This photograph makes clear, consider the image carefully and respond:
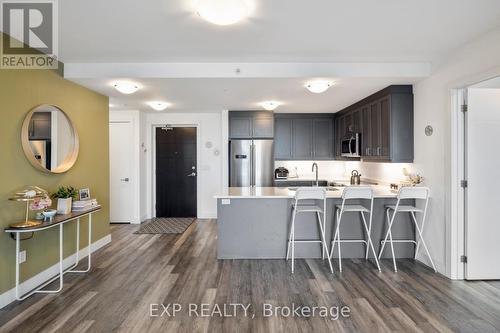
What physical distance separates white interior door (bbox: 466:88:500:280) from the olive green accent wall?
469 centimetres

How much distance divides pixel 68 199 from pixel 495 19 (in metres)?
4.52

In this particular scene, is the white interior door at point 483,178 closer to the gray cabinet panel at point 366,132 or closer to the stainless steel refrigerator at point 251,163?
the gray cabinet panel at point 366,132

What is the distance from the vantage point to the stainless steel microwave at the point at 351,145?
4809 millimetres

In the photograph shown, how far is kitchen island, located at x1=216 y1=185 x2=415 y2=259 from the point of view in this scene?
3820 millimetres

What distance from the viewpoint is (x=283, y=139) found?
607 cm

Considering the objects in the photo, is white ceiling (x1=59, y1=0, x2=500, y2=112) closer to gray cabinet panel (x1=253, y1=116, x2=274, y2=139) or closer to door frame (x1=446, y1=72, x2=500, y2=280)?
door frame (x1=446, y1=72, x2=500, y2=280)

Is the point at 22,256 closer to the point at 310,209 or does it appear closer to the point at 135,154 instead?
the point at 310,209

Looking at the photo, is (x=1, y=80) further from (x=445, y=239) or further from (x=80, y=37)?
(x=445, y=239)

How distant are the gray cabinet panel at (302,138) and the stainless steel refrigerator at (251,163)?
0.63m

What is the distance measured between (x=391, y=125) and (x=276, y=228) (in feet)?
6.90

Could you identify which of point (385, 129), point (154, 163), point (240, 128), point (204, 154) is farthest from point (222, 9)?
point (154, 163)

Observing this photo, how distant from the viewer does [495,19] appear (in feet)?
7.93

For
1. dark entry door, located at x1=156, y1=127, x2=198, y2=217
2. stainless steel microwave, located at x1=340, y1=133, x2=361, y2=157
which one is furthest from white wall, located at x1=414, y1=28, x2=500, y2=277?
dark entry door, located at x1=156, y1=127, x2=198, y2=217

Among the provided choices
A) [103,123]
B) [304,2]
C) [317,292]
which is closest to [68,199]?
[103,123]
